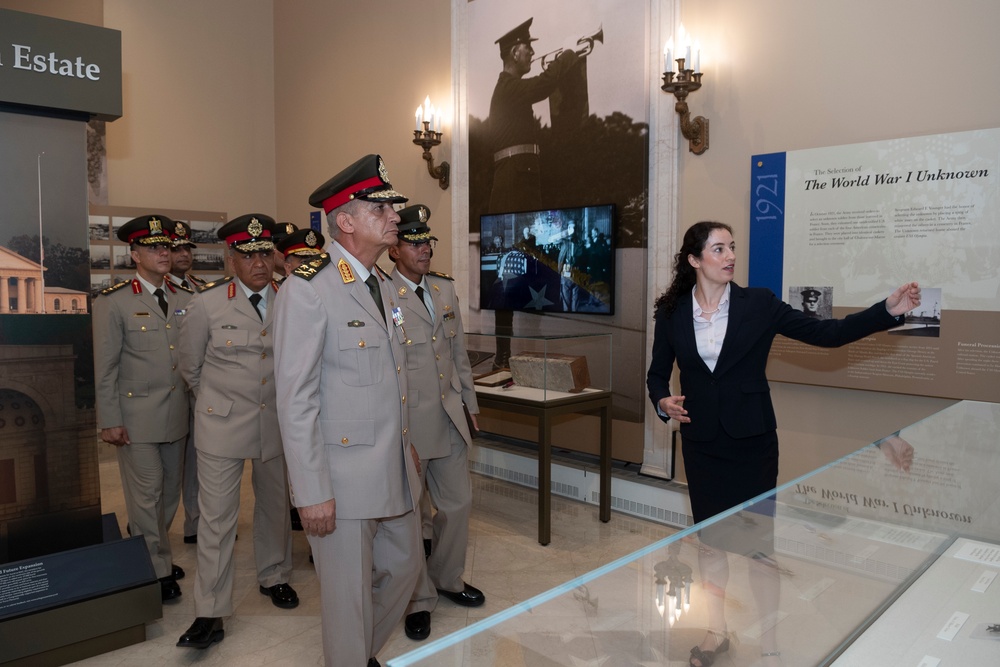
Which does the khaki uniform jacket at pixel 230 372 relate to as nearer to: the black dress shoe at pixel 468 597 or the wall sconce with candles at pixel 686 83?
the black dress shoe at pixel 468 597

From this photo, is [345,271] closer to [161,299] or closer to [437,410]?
[437,410]

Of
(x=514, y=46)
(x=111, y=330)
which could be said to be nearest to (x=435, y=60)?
(x=514, y=46)

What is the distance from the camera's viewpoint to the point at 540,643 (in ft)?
3.08

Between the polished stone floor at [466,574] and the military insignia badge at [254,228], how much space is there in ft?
5.72

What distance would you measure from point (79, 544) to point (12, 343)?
98 cm

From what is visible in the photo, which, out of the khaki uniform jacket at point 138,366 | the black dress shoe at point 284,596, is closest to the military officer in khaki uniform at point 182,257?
the khaki uniform jacket at point 138,366

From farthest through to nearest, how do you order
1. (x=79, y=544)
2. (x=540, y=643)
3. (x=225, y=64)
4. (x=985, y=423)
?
(x=225, y=64) → (x=79, y=544) → (x=985, y=423) → (x=540, y=643)

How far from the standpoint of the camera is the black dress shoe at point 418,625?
2.97m

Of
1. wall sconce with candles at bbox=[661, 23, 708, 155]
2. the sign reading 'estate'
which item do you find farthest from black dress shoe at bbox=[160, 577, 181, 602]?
wall sconce with candles at bbox=[661, 23, 708, 155]

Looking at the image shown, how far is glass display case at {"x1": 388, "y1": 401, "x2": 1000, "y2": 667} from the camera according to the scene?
97 cm

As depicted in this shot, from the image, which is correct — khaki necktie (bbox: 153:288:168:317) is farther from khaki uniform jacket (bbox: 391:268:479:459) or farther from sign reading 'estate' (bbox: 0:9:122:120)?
khaki uniform jacket (bbox: 391:268:479:459)

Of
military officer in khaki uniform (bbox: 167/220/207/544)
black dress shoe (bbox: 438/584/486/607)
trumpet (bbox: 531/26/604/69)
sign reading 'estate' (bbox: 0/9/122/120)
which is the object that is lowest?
black dress shoe (bbox: 438/584/486/607)

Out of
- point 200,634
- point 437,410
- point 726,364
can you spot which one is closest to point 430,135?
point 437,410

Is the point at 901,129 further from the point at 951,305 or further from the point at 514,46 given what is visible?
the point at 514,46
